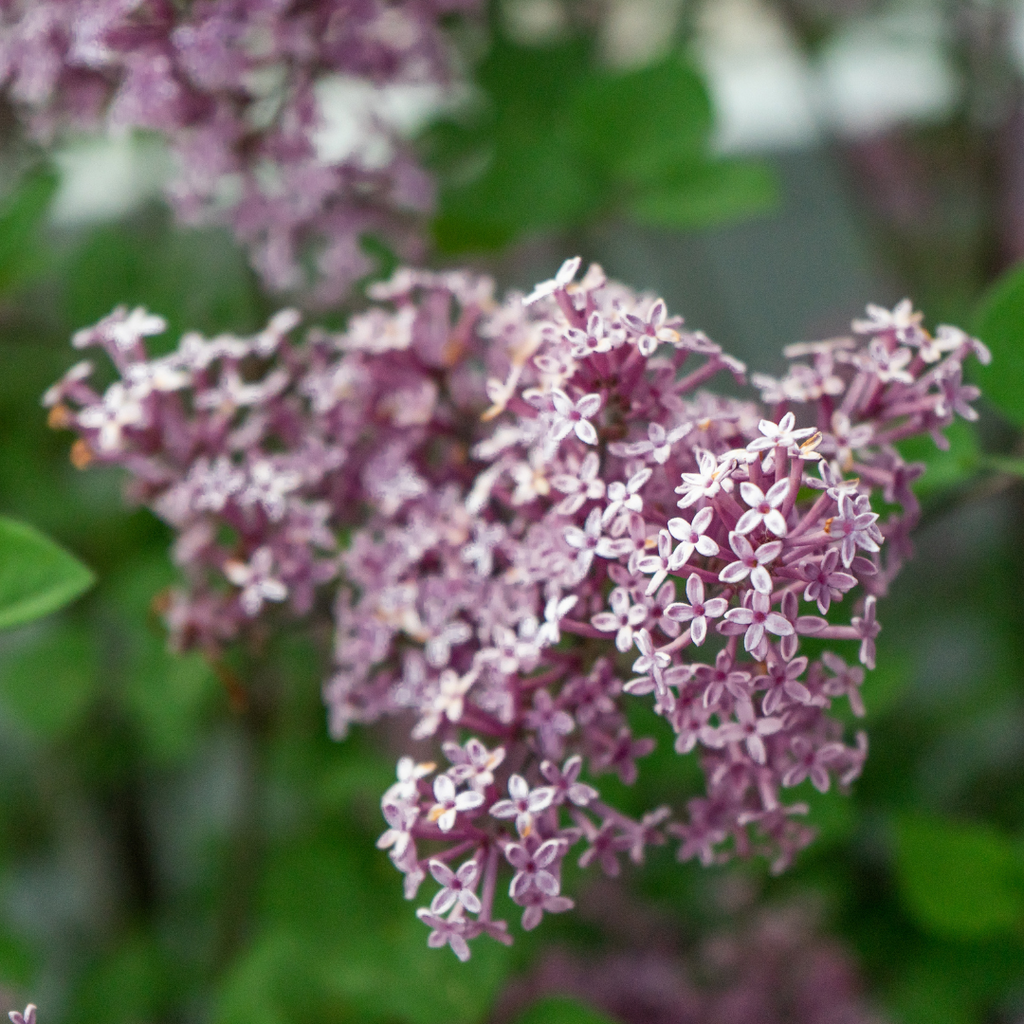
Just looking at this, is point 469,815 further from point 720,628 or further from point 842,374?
point 842,374

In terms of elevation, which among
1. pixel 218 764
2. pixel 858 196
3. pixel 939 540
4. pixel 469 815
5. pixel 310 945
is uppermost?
pixel 858 196

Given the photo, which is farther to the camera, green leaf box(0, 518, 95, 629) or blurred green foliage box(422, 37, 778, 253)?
blurred green foliage box(422, 37, 778, 253)

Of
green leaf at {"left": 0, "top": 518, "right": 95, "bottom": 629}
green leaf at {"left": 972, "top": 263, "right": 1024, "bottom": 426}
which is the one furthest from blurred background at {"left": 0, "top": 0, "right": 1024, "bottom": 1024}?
green leaf at {"left": 0, "top": 518, "right": 95, "bottom": 629}

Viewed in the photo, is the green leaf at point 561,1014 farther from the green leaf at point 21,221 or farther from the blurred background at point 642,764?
the green leaf at point 21,221

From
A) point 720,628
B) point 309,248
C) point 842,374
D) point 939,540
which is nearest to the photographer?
point 720,628

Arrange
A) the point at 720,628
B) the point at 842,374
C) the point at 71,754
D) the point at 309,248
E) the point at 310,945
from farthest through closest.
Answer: the point at 71,754, the point at 309,248, the point at 310,945, the point at 842,374, the point at 720,628

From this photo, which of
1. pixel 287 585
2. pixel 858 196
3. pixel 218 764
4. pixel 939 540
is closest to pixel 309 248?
pixel 287 585

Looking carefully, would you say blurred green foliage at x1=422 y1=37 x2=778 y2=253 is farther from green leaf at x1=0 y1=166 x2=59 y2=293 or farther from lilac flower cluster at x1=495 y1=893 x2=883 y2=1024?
lilac flower cluster at x1=495 y1=893 x2=883 y2=1024
